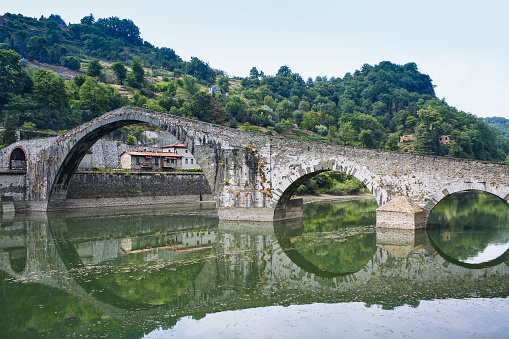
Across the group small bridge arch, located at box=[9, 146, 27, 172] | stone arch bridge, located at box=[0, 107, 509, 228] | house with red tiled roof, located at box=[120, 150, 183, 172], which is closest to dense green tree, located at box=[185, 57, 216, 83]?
house with red tiled roof, located at box=[120, 150, 183, 172]

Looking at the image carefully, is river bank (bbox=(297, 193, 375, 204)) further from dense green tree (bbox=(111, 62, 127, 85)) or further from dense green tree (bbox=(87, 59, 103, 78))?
dense green tree (bbox=(111, 62, 127, 85))

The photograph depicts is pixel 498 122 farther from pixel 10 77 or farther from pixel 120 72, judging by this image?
pixel 10 77

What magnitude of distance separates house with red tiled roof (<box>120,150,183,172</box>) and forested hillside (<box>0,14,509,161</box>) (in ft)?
32.4

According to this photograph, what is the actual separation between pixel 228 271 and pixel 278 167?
9.41 metres

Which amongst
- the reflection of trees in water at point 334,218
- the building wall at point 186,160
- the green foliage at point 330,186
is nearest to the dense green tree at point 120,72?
the building wall at point 186,160

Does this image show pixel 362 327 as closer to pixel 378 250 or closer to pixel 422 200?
pixel 378 250

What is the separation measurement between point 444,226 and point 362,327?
1428 cm

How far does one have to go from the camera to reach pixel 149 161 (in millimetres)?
41062

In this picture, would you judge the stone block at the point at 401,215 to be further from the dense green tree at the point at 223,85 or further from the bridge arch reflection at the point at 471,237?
the dense green tree at the point at 223,85

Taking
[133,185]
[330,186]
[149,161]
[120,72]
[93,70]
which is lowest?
[330,186]

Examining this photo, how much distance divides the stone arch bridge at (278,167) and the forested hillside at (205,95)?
20.6 metres

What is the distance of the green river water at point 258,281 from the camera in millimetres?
8688

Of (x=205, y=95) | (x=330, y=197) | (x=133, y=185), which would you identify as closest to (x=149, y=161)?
(x=133, y=185)

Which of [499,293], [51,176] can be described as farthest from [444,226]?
[51,176]
